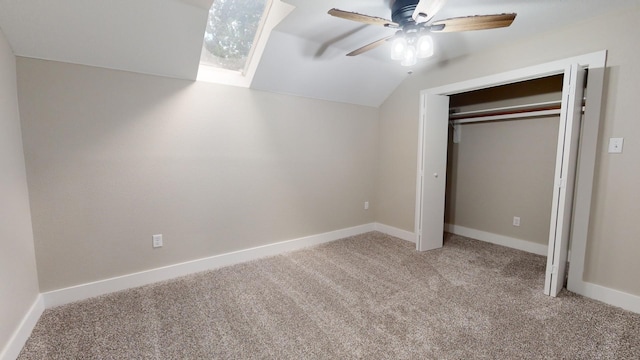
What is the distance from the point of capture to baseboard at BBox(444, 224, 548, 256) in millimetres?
3246

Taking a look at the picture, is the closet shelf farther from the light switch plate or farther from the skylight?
the skylight

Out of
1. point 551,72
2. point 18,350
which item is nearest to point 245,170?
point 18,350

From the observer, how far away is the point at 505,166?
3496 millimetres

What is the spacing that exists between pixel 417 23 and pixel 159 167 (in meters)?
2.44

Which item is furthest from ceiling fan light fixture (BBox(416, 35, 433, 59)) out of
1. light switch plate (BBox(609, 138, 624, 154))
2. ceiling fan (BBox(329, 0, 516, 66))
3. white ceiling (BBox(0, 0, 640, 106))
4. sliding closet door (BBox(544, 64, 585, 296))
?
light switch plate (BBox(609, 138, 624, 154))

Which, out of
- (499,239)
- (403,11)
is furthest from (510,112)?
(403,11)

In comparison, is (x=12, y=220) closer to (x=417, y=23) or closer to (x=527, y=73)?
(x=417, y=23)

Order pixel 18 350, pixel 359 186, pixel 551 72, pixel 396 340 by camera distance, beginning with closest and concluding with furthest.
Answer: pixel 18 350 → pixel 396 340 → pixel 551 72 → pixel 359 186

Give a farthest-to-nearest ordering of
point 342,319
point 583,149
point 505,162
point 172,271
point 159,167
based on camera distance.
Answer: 1. point 505,162
2. point 172,271
3. point 159,167
4. point 583,149
5. point 342,319

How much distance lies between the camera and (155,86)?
2436 mm

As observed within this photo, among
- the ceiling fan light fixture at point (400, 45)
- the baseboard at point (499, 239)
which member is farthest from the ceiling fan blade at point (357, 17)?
the baseboard at point (499, 239)

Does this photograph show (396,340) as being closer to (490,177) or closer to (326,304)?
(326,304)

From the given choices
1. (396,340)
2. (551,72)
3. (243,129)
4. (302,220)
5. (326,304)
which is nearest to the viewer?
(396,340)

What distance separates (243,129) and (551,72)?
2.94 meters
